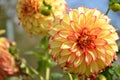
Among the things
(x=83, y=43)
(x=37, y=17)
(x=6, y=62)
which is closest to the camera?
(x=83, y=43)

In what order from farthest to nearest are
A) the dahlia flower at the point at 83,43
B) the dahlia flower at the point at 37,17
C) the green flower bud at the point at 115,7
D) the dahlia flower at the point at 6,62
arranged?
the dahlia flower at the point at 6,62
the dahlia flower at the point at 37,17
the green flower bud at the point at 115,7
the dahlia flower at the point at 83,43

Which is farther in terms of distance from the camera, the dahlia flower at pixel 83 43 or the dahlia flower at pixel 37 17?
the dahlia flower at pixel 37 17

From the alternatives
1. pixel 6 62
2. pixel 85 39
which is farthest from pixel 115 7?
pixel 6 62

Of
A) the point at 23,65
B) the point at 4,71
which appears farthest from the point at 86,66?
the point at 4,71

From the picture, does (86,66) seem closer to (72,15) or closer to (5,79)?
(72,15)

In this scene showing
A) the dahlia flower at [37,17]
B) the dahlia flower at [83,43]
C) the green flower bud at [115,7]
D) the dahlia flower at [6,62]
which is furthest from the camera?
the dahlia flower at [6,62]

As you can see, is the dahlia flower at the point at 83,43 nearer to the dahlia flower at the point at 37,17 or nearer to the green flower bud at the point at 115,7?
the green flower bud at the point at 115,7

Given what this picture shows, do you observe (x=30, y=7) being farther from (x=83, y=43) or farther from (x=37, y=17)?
(x=83, y=43)

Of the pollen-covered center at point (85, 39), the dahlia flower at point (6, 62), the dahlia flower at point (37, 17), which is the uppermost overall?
the pollen-covered center at point (85, 39)

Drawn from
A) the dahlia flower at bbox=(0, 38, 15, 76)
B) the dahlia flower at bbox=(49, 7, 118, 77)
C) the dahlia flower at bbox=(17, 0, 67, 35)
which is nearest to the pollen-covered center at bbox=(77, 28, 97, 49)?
the dahlia flower at bbox=(49, 7, 118, 77)

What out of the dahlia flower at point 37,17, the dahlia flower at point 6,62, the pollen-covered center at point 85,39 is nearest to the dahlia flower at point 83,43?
the pollen-covered center at point 85,39
